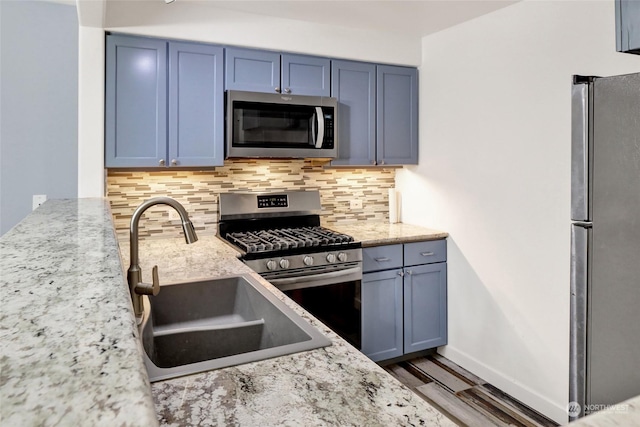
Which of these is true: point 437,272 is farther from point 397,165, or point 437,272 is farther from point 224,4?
point 224,4

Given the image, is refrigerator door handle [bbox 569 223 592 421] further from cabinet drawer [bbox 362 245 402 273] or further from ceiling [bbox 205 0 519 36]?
ceiling [bbox 205 0 519 36]

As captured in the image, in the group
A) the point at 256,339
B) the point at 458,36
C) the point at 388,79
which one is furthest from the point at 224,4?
the point at 256,339

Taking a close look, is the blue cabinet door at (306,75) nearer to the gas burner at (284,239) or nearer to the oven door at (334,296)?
the gas burner at (284,239)

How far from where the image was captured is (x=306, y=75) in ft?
10.0

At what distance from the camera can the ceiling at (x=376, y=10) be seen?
2.66 metres

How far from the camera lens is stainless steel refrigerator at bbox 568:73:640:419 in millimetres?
1607

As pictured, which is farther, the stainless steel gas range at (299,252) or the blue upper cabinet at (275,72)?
the blue upper cabinet at (275,72)

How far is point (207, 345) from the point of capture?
157 centimetres

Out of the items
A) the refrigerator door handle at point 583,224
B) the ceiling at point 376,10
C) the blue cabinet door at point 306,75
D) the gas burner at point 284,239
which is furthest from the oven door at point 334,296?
the ceiling at point 376,10

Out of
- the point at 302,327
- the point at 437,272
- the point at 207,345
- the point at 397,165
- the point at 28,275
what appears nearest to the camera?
the point at 28,275

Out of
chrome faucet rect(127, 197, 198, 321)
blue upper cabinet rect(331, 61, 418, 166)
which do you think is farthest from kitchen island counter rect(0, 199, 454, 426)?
blue upper cabinet rect(331, 61, 418, 166)

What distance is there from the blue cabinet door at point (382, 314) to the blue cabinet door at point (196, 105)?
1320 mm

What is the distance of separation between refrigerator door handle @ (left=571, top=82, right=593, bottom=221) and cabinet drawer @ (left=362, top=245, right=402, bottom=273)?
1.38m

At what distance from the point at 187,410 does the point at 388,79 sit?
2.98 m
